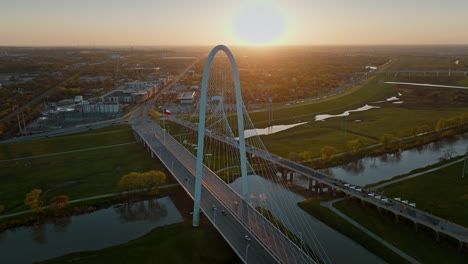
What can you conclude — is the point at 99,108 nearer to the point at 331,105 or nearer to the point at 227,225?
the point at 331,105

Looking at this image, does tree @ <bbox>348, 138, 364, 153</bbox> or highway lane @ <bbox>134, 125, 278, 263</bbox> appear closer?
highway lane @ <bbox>134, 125, 278, 263</bbox>

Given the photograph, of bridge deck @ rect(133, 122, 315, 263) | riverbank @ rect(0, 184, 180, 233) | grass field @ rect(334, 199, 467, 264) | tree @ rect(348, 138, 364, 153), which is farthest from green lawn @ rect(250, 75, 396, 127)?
grass field @ rect(334, 199, 467, 264)

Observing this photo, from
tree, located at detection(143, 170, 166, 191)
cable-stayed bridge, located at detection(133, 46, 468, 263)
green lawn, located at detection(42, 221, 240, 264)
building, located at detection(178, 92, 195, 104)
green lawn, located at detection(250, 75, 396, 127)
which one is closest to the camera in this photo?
cable-stayed bridge, located at detection(133, 46, 468, 263)

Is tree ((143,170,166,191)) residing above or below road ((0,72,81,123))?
below

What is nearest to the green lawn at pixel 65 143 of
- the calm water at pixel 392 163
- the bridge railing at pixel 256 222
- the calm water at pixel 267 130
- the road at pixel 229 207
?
the road at pixel 229 207

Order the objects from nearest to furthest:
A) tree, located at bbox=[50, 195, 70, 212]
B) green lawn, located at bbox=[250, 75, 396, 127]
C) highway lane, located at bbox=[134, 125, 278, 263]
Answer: highway lane, located at bbox=[134, 125, 278, 263]
tree, located at bbox=[50, 195, 70, 212]
green lawn, located at bbox=[250, 75, 396, 127]

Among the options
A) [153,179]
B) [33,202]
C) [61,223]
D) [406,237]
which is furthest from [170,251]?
[406,237]

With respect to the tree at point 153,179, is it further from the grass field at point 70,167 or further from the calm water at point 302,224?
the calm water at point 302,224

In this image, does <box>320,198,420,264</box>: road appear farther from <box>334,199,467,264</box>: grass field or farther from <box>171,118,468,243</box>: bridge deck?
<box>171,118,468,243</box>: bridge deck

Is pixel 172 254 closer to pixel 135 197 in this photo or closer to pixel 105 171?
pixel 135 197

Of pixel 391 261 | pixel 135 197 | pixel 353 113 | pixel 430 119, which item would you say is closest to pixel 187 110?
pixel 353 113
